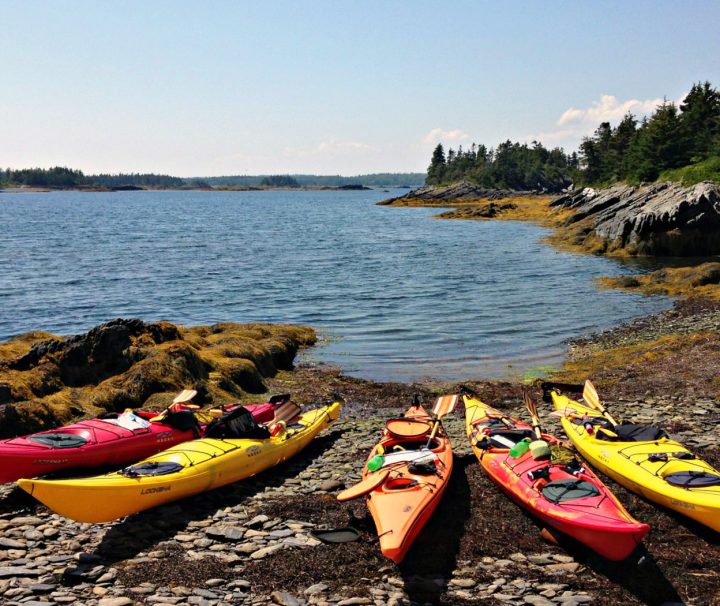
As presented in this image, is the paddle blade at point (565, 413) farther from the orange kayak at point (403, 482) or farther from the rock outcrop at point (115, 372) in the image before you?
the rock outcrop at point (115, 372)

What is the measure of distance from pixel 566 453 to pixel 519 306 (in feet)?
65.8

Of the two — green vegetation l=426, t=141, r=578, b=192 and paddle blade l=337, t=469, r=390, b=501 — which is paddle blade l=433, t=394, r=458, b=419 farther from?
green vegetation l=426, t=141, r=578, b=192

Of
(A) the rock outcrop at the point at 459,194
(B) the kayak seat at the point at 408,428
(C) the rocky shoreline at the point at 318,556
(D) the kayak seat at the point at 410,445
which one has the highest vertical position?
(A) the rock outcrop at the point at 459,194

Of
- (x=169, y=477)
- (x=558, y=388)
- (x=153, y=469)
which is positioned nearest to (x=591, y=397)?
(x=558, y=388)

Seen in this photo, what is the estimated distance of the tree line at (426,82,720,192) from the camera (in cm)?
6488

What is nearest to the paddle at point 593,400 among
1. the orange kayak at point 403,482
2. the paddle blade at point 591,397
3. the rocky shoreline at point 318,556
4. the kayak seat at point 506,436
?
the paddle blade at point 591,397

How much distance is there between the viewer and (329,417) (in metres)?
14.8

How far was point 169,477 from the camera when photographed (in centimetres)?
1048

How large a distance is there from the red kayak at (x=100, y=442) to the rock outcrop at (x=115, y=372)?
2042 millimetres

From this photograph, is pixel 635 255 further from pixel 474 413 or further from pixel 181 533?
pixel 181 533

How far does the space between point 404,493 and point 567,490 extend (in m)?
2.55

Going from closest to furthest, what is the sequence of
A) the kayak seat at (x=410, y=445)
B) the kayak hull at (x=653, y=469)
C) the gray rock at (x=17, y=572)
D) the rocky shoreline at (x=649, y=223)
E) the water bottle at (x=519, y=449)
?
the gray rock at (x=17, y=572) → the kayak hull at (x=653, y=469) → the water bottle at (x=519, y=449) → the kayak seat at (x=410, y=445) → the rocky shoreline at (x=649, y=223)

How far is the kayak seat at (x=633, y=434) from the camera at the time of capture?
464 inches

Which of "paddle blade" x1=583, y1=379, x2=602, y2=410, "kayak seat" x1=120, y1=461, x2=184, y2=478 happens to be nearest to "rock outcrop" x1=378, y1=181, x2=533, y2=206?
"paddle blade" x1=583, y1=379, x2=602, y2=410
